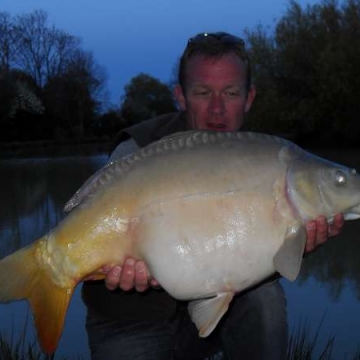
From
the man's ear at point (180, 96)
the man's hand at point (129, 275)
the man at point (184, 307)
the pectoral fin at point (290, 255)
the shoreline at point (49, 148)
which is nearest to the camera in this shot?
the pectoral fin at point (290, 255)

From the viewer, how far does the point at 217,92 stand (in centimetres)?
180

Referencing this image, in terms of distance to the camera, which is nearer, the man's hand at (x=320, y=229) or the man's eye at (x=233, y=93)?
the man's hand at (x=320, y=229)

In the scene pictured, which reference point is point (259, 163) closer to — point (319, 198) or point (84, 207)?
point (319, 198)

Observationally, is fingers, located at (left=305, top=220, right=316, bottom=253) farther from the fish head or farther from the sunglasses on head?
the sunglasses on head

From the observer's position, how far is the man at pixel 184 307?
1.75m

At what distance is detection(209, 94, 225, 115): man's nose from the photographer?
5.88ft

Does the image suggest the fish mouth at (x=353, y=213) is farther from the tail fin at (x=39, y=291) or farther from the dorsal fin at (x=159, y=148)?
the tail fin at (x=39, y=291)

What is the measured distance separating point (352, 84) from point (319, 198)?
43.8 ft

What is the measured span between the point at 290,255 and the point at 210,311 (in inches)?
9.0

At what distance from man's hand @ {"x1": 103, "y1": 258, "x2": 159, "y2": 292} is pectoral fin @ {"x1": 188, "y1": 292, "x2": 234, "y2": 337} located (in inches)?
5.5

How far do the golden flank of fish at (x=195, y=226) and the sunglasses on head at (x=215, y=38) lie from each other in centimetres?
48

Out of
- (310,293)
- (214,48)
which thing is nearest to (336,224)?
(214,48)

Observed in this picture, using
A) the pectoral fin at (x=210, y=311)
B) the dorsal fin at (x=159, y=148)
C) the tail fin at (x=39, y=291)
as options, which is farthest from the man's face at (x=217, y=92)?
the tail fin at (x=39, y=291)

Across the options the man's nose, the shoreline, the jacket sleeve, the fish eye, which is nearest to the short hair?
the man's nose
